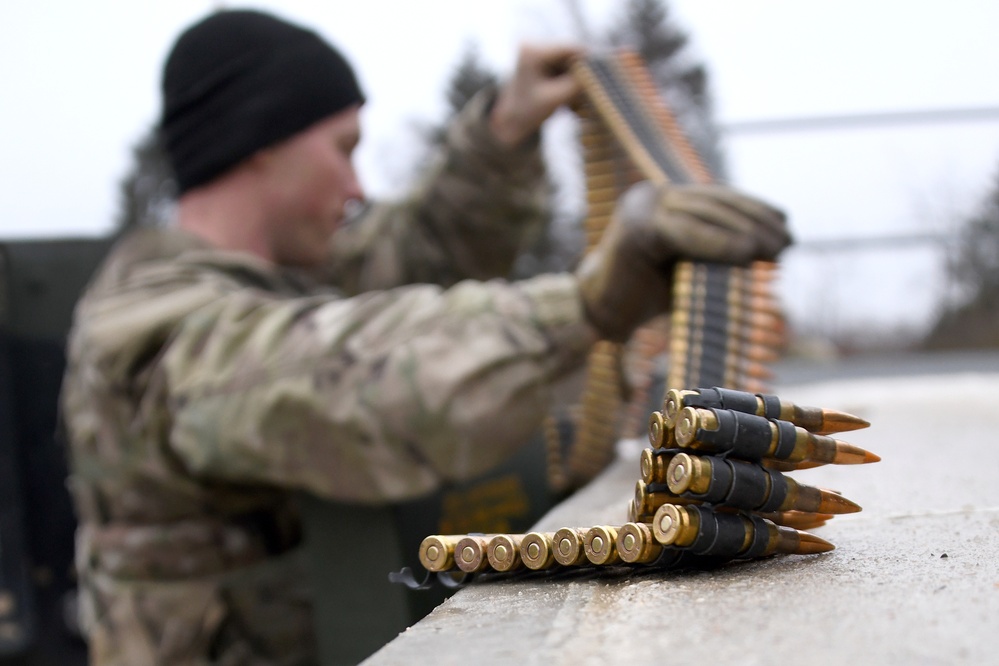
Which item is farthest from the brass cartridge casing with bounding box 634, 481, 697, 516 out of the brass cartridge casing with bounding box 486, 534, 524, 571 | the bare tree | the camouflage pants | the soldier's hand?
the bare tree

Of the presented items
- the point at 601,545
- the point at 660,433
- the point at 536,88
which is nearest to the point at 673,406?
the point at 660,433

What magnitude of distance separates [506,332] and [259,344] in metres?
0.42

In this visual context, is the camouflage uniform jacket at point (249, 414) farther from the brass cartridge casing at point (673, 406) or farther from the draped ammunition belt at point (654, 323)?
the brass cartridge casing at point (673, 406)

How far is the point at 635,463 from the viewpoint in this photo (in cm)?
242

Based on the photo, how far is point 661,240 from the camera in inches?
71.3

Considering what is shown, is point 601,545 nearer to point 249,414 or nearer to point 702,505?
point 702,505

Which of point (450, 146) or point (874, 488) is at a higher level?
point (450, 146)

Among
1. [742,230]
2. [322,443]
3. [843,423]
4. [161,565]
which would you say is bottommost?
[161,565]

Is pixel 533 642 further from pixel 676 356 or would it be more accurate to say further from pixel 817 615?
pixel 676 356

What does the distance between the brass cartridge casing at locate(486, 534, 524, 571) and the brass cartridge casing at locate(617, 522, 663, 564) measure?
0.12 meters

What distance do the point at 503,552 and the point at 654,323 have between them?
180 cm

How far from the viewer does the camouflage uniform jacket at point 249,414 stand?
1.72 meters

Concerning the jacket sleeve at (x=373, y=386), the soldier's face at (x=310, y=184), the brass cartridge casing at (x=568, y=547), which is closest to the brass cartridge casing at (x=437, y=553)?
the brass cartridge casing at (x=568, y=547)

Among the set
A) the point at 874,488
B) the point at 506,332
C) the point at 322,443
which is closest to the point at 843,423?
the point at 874,488
